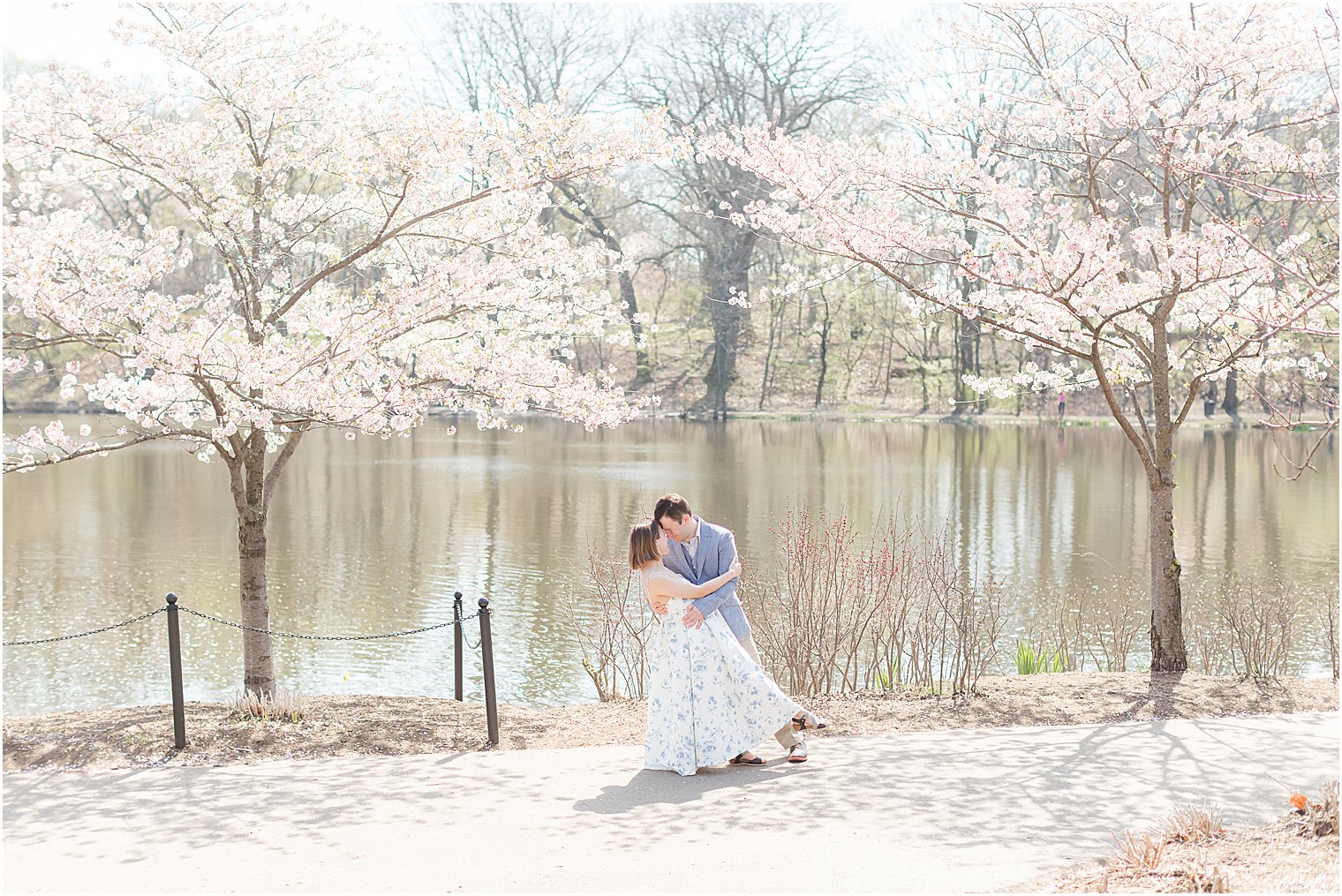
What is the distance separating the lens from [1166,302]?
873 cm

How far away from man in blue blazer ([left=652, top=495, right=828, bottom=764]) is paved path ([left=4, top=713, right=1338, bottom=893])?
21 cm

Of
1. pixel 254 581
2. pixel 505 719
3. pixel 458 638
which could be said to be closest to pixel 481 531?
pixel 458 638

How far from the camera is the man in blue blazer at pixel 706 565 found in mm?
6293

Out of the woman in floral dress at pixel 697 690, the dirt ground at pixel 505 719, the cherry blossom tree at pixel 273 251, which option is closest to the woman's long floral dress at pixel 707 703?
the woman in floral dress at pixel 697 690

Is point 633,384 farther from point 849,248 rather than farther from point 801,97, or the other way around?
point 849,248

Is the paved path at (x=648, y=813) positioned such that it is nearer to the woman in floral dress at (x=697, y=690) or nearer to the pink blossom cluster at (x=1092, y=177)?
the woman in floral dress at (x=697, y=690)

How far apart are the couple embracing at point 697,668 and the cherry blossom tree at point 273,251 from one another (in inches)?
89.9

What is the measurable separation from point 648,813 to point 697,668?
98 cm

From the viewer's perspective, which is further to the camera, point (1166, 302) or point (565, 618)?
point (565, 618)

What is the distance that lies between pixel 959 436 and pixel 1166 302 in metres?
29.8

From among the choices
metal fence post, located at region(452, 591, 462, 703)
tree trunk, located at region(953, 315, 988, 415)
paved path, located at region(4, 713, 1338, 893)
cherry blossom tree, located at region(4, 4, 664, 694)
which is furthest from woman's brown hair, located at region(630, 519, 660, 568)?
tree trunk, located at region(953, 315, 988, 415)

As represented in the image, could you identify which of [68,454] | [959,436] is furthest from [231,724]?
[959,436]

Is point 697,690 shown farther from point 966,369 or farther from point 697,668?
point 966,369

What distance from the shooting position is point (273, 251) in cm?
867
